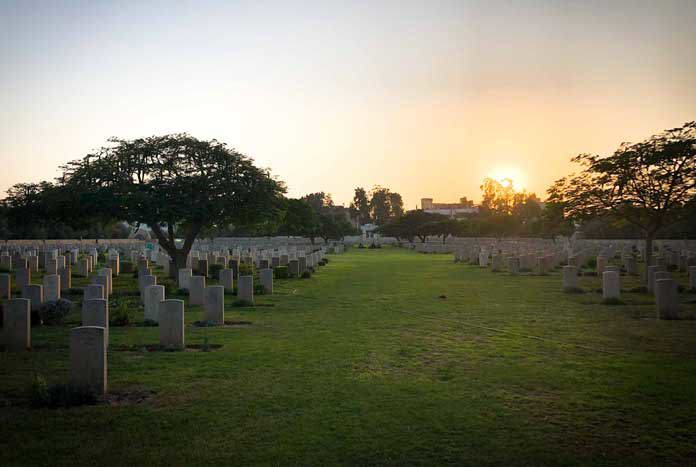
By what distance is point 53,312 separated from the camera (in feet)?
44.3

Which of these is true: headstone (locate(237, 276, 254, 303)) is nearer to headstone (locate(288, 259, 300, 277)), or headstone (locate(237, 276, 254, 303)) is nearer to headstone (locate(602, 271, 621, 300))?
headstone (locate(602, 271, 621, 300))

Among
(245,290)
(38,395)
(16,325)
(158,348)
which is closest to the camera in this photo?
(38,395)

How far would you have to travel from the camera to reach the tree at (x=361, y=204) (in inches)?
6112

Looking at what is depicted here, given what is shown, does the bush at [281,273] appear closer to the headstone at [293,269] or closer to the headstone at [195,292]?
the headstone at [293,269]

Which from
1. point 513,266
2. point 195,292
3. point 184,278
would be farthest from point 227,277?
point 513,266

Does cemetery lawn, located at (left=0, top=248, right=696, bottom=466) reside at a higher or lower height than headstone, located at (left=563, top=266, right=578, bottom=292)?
lower

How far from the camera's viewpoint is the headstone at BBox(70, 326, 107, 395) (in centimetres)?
750

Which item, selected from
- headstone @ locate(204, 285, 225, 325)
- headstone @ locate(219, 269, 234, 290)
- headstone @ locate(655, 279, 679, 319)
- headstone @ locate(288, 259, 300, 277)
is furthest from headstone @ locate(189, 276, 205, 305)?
headstone @ locate(655, 279, 679, 319)

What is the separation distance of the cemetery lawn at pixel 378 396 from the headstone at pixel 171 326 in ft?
1.33

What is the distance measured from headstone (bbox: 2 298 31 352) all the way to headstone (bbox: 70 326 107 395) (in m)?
3.65

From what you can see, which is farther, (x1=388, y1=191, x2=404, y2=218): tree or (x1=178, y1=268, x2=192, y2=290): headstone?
(x1=388, y1=191, x2=404, y2=218): tree

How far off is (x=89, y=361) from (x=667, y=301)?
41.9ft

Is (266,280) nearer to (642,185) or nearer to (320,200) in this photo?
(642,185)

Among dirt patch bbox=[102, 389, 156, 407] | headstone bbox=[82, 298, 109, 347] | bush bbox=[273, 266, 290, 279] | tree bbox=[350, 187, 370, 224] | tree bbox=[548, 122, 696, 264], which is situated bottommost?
dirt patch bbox=[102, 389, 156, 407]
